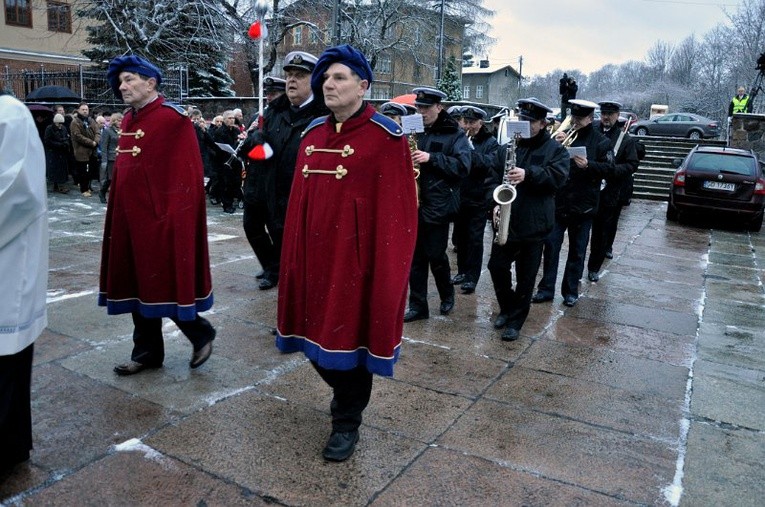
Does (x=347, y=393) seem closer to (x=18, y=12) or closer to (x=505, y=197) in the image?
(x=505, y=197)

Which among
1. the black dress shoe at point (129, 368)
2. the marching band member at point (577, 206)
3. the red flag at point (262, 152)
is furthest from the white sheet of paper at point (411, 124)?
the black dress shoe at point (129, 368)

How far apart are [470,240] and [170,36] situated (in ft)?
63.5

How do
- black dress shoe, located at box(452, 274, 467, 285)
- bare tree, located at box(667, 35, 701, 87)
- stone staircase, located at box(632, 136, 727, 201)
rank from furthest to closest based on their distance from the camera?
bare tree, located at box(667, 35, 701, 87) < stone staircase, located at box(632, 136, 727, 201) < black dress shoe, located at box(452, 274, 467, 285)

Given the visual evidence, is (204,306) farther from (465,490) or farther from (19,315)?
(465,490)

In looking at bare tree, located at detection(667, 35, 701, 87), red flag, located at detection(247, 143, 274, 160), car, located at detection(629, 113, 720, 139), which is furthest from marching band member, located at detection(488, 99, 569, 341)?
bare tree, located at detection(667, 35, 701, 87)

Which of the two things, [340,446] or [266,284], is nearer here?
[340,446]

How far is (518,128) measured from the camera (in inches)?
212

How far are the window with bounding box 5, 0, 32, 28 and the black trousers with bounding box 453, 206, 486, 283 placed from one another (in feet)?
104

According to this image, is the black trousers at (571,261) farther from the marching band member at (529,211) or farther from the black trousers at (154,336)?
the black trousers at (154,336)

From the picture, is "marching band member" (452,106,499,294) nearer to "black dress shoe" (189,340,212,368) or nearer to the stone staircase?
"black dress shoe" (189,340,212,368)

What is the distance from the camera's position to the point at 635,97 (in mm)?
60531

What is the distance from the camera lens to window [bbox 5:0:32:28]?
1218 inches

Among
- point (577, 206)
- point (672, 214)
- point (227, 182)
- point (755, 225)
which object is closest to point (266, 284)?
point (577, 206)

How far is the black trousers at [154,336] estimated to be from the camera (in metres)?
4.39
